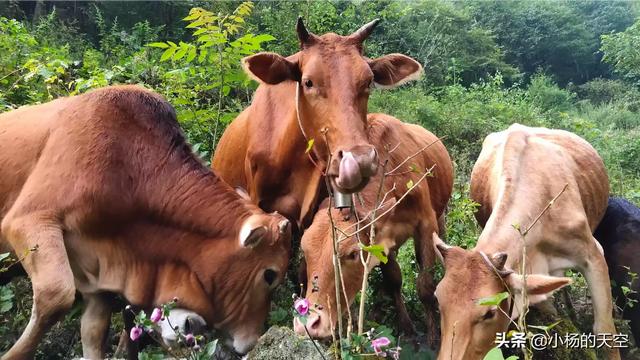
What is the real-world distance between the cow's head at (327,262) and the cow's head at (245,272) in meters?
0.22

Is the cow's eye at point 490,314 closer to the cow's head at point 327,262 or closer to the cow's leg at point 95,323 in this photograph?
the cow's head at point 327,262

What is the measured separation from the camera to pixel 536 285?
12.6 ft

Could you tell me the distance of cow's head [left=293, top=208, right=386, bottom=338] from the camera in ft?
13.0

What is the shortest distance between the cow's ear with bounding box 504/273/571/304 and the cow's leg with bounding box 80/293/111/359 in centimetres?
261

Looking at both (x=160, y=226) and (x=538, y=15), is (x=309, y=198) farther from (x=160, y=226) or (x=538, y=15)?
(x=538, y=15)

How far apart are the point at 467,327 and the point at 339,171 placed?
1.17 metres

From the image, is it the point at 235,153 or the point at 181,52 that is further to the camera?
the point at 181,52

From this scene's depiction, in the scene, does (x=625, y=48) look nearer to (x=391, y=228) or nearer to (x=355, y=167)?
(x=391, y=228)

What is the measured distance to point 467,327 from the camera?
374 centimetres

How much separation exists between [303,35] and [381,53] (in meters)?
17.6

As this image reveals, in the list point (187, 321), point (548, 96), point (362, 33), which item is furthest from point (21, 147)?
point (548, 96)

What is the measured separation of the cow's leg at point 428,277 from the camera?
16.8ft

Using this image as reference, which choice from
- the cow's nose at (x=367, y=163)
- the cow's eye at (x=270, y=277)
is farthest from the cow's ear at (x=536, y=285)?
the cow's eye at (x=270, y=277)

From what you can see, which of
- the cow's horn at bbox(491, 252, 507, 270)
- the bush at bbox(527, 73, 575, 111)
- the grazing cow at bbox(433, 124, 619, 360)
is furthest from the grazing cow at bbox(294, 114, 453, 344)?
the bush at bbox(527, 73, 575, 111)
